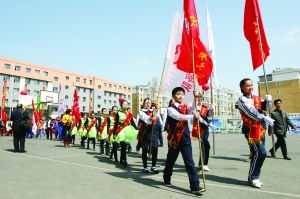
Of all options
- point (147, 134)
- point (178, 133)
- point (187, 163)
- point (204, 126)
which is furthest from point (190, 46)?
point (147, 134)

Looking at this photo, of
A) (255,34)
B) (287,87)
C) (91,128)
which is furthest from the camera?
(287,87)

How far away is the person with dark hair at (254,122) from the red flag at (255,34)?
2792 millimetres

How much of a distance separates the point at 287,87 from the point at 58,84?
2327 inches

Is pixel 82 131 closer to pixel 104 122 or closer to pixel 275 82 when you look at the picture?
pixel 104 122

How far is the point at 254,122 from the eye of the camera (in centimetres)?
578

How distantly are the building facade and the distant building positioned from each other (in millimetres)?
45363

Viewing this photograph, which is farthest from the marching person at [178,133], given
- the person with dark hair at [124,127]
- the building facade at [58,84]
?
the building facade at [58,84]

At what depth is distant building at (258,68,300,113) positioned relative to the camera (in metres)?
69.9

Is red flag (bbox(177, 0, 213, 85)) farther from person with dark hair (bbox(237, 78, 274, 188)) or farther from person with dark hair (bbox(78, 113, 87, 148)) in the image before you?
person with dark hair (bbox(78, 113, 87, 148))

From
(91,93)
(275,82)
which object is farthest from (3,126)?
(275,82)

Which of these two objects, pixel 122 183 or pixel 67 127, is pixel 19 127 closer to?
pixel 67 127

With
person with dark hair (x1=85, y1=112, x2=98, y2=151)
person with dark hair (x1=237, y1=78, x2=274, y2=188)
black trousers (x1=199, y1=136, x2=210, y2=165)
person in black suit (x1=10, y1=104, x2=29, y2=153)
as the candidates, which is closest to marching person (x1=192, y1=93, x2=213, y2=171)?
black trousers (x1=199, y1=136, x2=210, y2=165)

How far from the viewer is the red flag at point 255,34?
331 inches

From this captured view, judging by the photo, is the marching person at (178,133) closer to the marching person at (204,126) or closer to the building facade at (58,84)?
the marching person at (204,126)
